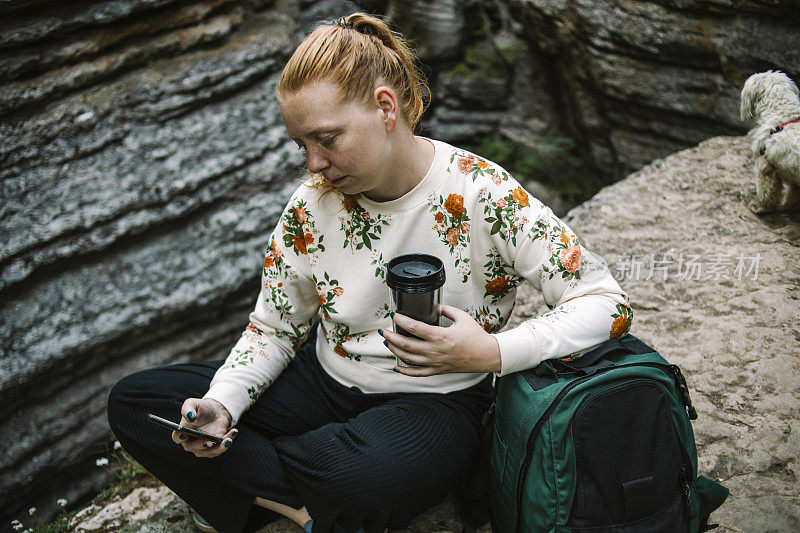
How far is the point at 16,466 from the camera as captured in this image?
3146mm

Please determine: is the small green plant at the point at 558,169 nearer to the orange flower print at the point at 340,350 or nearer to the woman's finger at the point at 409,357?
the orange flower print at the point at 340,350

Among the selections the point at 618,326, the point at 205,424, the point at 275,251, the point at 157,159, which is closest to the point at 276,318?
the point at 275,251

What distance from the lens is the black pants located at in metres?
1.72

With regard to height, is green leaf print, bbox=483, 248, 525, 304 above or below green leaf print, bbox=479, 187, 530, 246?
below

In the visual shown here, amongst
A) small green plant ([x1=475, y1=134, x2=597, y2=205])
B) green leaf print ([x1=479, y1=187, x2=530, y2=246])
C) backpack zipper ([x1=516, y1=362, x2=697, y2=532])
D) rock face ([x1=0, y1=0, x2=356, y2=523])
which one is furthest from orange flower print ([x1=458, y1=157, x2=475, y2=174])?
small green plant ([x1=475, y1=134, x2=597, y2=205])

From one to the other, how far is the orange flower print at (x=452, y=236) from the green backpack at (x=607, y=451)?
49 cm

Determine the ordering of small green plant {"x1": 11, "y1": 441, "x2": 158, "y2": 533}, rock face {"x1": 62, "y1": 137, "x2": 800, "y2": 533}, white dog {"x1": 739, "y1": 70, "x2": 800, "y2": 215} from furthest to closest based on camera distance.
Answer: white dog {"x1": 739, "y1": 70, "x2": 800, "y2": 215} → small green plant {"x1": 11, "y1": 441, "x2": 158, "y2": 533} → rock face {"x1": 62, "y1": 137, "x2": 800, "y2": 533}

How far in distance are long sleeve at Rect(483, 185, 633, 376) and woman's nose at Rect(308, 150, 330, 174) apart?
504 mm

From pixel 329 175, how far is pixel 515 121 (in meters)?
5.20

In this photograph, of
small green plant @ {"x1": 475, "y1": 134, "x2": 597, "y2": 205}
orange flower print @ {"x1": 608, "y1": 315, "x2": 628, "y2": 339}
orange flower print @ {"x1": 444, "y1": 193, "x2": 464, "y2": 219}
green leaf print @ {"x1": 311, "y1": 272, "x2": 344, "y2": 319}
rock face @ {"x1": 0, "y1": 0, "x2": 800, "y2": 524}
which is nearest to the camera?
orange flower print @ {"x1": 608, "y1": 315, "x2": 628, "y2": 339}

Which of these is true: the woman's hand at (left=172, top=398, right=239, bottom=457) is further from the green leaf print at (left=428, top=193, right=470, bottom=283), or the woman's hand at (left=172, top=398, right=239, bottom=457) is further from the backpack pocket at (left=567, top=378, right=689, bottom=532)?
the backpack pocket at (left=567, top=378, right=689, bottom=532)

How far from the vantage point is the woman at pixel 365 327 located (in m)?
1.63

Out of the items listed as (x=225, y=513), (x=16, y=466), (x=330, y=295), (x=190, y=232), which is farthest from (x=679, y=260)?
(x=16, y=466)

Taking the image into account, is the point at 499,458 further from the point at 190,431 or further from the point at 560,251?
the point at 190,431
